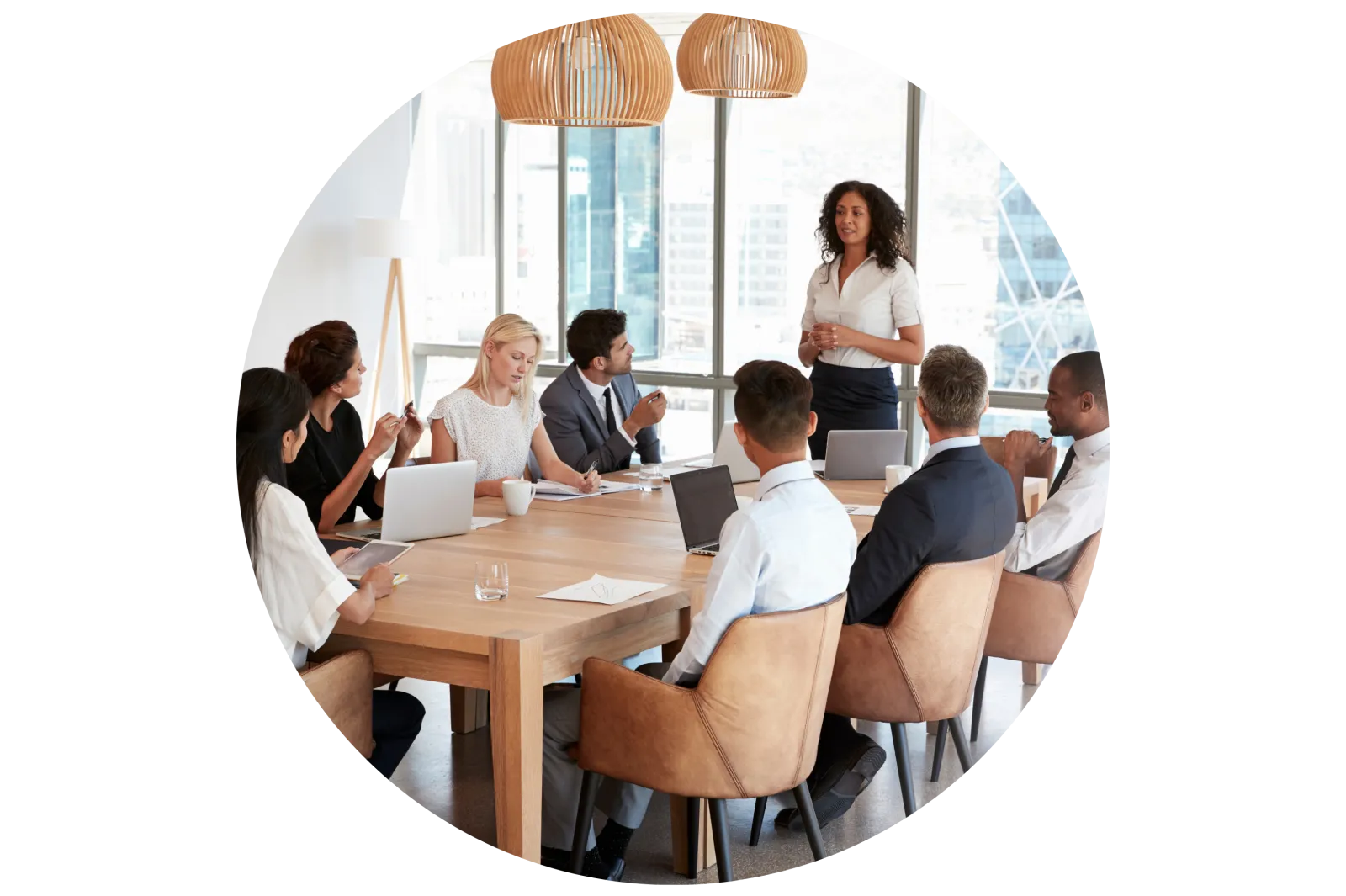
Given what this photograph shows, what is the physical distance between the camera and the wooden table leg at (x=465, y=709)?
14.4 feet

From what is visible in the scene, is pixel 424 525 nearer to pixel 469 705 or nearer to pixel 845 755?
pixel 469 705

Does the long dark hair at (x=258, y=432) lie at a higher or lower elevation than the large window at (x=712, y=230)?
lower

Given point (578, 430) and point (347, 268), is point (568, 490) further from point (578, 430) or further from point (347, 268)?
point (347, 268)

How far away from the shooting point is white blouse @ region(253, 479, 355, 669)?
2.76m

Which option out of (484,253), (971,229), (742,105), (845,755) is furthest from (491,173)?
(845,755)

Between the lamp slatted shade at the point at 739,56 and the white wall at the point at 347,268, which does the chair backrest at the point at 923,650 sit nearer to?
the lamp slatted shade at the point at 739,56

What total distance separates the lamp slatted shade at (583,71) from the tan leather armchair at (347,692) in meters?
A: 2.55

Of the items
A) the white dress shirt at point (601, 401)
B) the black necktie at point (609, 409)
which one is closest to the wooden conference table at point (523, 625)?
the white dress shirt at point (601, 401)

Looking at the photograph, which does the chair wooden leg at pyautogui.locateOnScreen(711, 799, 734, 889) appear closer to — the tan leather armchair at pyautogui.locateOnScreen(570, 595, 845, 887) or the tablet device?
the tan leather armchair at pyautogui.locateOnScreen(570, 595, 845, 887)

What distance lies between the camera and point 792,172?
794 centimetres

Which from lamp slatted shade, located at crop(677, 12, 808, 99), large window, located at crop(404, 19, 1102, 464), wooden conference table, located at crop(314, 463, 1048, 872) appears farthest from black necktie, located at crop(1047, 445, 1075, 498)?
large window, located at crop(404, 19, 1102, 464)

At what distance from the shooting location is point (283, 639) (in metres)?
2.77

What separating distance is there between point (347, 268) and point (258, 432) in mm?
6022

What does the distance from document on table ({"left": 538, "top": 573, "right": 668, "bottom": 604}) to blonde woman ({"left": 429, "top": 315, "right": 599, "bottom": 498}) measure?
1.30 m
